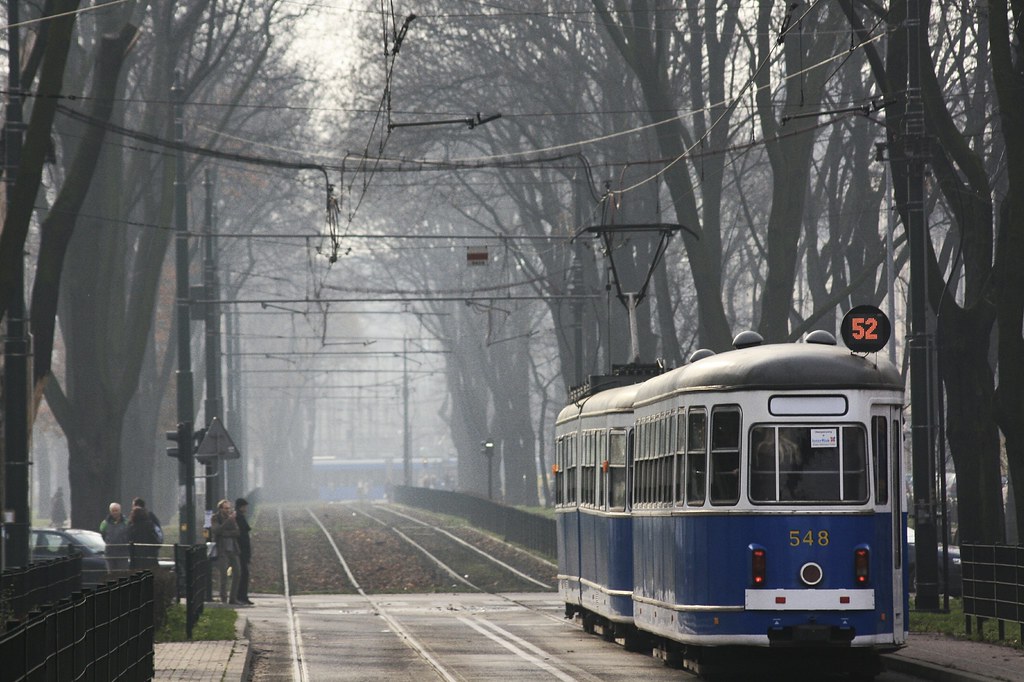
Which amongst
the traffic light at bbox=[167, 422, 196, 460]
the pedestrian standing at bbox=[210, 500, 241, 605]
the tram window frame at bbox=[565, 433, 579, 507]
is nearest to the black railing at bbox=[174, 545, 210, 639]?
the pedestrian standing at bbox=[210, 500, 241, 605]

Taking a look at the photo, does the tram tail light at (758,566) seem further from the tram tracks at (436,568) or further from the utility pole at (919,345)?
the utility pole at (919,345)

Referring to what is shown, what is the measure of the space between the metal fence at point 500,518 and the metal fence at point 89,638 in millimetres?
27163

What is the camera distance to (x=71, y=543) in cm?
3262

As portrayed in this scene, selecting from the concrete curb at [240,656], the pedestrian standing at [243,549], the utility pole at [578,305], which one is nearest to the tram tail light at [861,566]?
the concrete curb at [240,656]

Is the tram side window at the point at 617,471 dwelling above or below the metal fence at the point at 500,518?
above

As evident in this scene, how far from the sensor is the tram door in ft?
51.0

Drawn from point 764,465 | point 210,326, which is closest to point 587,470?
point 764,465

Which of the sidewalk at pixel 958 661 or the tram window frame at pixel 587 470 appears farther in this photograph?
the tram window frame at pixel 587 470

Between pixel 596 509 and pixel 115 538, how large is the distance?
12729 mm

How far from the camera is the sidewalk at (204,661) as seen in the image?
1675 centimetres

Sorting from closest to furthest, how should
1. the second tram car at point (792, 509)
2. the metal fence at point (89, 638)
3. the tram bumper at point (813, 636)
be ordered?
the metal fence at point (89, 638), the tram bumper at point (813, 636), the second tram car at point (792, 509)

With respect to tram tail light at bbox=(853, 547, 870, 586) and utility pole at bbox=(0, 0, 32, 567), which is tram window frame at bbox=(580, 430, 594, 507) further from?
utility pole at bbox=(0, 0, 32, 567)

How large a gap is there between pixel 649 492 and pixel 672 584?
1507 millimetres

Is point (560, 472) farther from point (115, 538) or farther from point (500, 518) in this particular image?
point (500, 518)
